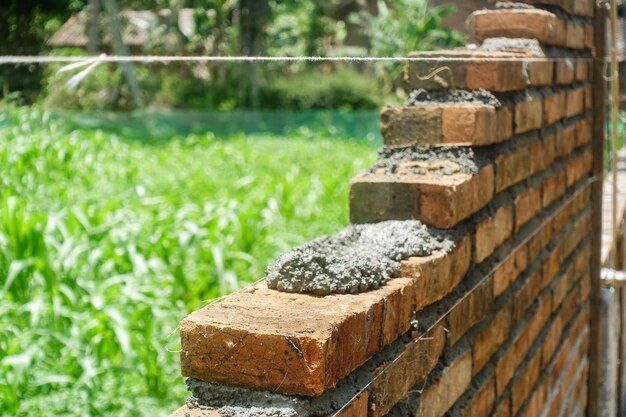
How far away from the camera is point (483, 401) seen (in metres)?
1.93

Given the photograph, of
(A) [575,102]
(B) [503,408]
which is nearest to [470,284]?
(B) [503,408]

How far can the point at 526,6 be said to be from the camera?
2525mm

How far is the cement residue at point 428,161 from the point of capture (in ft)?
6.11

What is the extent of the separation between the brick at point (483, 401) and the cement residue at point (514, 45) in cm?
89

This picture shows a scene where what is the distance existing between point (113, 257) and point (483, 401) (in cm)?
203

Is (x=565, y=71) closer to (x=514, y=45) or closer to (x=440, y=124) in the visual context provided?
(x=514, y=45)

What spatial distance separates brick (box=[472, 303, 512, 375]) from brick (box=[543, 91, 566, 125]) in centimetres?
63

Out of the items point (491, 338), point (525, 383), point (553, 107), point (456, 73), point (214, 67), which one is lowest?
point (525, 383)

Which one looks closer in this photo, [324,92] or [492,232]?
[492,232]

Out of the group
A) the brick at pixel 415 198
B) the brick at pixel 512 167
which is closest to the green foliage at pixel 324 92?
the brick at pixel 512 167

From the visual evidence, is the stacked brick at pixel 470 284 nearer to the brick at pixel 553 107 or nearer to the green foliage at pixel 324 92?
the brick at pixel 553 107

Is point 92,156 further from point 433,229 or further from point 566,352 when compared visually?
point 433,229

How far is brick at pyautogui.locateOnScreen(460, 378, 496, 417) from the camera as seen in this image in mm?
1829

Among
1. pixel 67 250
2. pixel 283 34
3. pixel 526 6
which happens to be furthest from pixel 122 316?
pixel 283 34
